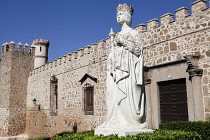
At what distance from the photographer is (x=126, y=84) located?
402 centimetres

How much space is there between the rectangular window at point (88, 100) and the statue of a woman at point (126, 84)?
839 centimetres

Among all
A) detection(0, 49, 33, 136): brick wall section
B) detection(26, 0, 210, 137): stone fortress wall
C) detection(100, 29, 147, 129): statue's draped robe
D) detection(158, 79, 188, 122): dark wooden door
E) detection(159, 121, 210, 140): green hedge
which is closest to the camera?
detection(100, 29, 147, 129): statue's draped robe

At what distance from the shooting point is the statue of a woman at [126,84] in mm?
3928

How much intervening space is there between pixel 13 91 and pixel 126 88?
1712 centimetres

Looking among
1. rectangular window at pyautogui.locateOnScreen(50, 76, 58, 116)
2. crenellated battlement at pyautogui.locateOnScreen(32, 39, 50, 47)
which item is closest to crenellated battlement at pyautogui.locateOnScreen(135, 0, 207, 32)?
rectangular window at pyautogui.locateOnScreen(50, 76, 58, 116)

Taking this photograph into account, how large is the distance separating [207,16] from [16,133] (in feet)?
54.4

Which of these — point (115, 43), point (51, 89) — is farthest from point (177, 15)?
point (51, 89)

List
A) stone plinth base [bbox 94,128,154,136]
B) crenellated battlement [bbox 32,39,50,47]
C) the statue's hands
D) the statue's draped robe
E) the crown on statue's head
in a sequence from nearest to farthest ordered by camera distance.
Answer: stone plinth base [bbox 94,128,154,136] < the statue's draped robe < the statue's hands < the crown on statue's head < crenellated battlement [bbox 32,39,50,47]

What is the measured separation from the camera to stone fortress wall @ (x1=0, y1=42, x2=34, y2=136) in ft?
63.1

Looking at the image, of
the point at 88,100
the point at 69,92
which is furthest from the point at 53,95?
the point at 88,100

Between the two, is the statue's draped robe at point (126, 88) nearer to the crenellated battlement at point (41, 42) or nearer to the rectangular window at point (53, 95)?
the rectangular window at point (53, 95)

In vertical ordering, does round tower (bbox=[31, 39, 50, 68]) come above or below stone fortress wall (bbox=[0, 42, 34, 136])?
above

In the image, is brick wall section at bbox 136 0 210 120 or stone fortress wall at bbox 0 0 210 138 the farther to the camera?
stone fortress wall at bbox 0 0 210 138

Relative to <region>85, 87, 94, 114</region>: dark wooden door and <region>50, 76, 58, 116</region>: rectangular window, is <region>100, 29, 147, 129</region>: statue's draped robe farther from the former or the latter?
<region>50, 76, 58, 116</region>: rectangular window
